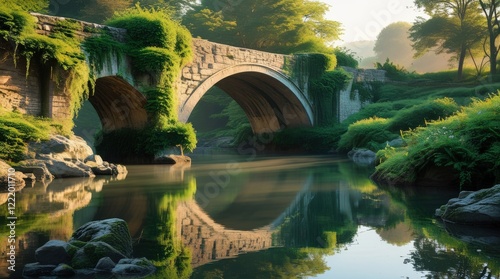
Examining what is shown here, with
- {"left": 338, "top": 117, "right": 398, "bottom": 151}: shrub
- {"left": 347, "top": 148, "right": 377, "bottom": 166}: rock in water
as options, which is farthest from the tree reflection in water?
{"left": 338, "top": 117, "right": 398, "bottom": 151}: shrub

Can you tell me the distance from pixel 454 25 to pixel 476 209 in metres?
33.0

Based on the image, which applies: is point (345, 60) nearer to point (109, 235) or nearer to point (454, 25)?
point (454, 25)

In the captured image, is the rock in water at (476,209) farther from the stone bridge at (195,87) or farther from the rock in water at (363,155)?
the rock in water at (363,155)

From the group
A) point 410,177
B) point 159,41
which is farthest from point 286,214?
point 159,41

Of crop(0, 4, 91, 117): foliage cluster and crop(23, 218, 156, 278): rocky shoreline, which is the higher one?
crop(0, 4, 91, 117): foliage cluster

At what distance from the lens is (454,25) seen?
35.9 metres

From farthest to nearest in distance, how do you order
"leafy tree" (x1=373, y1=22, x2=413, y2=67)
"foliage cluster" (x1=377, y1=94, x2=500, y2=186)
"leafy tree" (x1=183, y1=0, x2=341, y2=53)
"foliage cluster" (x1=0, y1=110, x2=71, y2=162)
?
"leafy tree" (x1=373, y1=22, x2=413, y2=67)
"leafy tree" (x1=183, y1=0, x2=341, y2=53)
"foliage cluster" (x1=0, y1=110, x2=71, y2=162)
"foliage cluster" (x1=377, y1=94, x2=500, y2=186)

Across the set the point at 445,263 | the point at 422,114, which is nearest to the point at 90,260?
the point at 445,263

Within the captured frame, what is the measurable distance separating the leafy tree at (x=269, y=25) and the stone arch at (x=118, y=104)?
1812cm

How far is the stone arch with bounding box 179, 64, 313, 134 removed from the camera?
2370cm

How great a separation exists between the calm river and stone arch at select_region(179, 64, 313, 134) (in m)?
13.4

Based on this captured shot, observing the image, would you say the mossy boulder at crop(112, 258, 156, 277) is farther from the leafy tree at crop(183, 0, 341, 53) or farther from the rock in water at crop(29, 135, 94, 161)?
the leafy tree at crop(183, 0, 341, 53)

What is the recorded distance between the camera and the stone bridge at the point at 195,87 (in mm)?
12781

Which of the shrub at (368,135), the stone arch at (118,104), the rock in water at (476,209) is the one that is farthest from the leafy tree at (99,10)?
the rock in water at (476,209)
